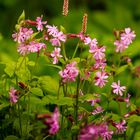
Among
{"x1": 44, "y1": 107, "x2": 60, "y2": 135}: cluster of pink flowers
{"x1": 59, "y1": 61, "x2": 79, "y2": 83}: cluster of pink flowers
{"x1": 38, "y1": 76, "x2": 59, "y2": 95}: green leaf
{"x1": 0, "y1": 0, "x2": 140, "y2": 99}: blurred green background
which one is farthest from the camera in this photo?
{"x1": 0, "y1": 0, "x2": 140, "y2": 99}: blurred green background

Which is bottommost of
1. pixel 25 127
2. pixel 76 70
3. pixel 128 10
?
pixel 25 127

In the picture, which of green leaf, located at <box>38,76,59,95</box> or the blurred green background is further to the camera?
the blurred green background

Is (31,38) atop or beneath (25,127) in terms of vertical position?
atop

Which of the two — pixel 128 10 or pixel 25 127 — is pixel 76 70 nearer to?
pixel 25 127

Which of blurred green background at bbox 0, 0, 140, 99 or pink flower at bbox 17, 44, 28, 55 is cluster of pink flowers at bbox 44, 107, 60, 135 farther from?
blurred green background at bbox 0, 0, 140, 99

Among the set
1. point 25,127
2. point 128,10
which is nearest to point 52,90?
point 25,127

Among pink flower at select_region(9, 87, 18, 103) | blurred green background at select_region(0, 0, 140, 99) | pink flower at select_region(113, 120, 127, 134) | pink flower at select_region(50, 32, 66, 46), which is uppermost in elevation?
blurred green background at select_region(0, 0, 140, 99)

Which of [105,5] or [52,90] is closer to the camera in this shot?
[52,90]

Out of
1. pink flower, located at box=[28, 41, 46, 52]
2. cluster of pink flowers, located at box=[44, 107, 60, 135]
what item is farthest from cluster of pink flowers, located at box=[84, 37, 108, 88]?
cluster of pink flowers, located at box=[44, 107, 60, 135]
